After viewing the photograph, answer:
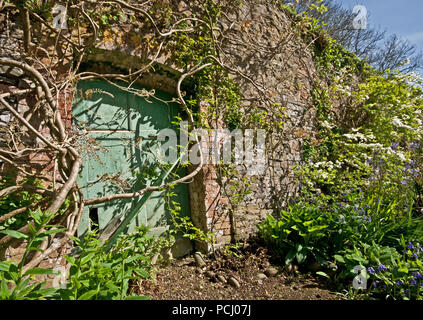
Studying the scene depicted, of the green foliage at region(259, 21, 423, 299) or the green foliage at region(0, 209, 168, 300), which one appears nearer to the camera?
the green foliage at region(0, 209, 168, 300)

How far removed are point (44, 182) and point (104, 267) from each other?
986 millimetres

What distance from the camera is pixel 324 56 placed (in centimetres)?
468

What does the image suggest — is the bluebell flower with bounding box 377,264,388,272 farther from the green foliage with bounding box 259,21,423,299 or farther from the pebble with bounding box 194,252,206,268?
the pebble with bounding box 194,252,206,268

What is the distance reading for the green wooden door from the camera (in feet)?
8.05

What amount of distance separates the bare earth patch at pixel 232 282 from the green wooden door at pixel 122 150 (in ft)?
1.97

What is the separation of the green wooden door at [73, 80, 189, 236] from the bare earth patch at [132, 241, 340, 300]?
0.60 metres

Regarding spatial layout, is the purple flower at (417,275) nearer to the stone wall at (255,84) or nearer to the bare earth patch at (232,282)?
the bare earth patch at (232,282)

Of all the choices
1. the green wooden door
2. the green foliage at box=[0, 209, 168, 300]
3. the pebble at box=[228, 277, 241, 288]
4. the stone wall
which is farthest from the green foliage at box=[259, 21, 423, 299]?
the green foliage at box=[0, 209, 168, 300]

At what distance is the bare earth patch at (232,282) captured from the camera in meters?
2.21

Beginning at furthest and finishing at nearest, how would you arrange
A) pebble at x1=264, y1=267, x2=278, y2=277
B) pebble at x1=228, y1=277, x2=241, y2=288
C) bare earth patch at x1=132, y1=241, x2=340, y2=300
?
1. pebble at x1=264, y1=267, x2=278, y2=277
2. pebble at x1=228, y1=277, x2=241, y2=288
3. bare earth patch at x1=132, y1=241, x2=340, y2=300

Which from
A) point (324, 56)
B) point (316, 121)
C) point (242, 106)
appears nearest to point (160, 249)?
point (242, 106)

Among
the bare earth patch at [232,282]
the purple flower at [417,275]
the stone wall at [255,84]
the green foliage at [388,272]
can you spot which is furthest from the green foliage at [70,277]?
the purple flower at [417,275]

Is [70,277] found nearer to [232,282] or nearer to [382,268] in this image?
[232,282]
